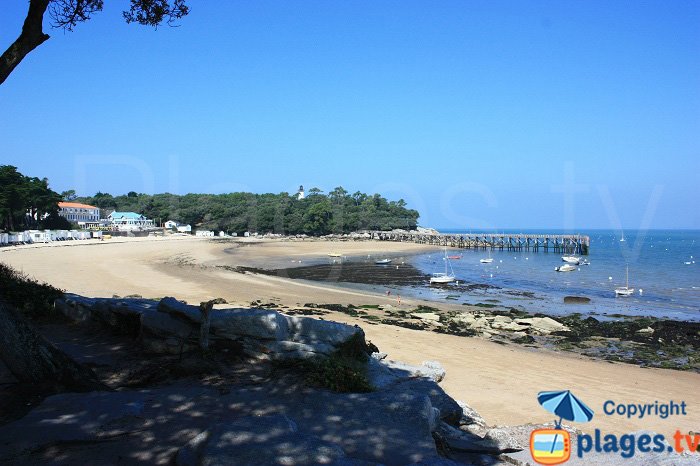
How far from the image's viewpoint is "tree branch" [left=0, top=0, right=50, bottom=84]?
5.95 m

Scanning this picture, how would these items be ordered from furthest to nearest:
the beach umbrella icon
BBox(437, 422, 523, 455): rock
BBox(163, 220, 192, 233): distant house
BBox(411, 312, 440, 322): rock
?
BBox(163, 220, 192, 233): distant house, BBox(411, 312, 440, 322): rock, BBox(437, 422, 523, 455): rock, the beach umbrella icon

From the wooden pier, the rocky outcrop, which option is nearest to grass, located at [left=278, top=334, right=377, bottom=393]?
the rocky outcrop

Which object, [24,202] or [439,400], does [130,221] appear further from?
[439,400]

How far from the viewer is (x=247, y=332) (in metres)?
7.46

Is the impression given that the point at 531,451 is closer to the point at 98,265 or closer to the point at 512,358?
the point at 512,358

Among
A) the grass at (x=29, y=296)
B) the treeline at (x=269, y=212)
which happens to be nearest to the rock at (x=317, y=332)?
the grass at (x=29, y=296)

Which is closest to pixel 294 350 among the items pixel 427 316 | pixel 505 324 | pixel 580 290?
pixel 427 316

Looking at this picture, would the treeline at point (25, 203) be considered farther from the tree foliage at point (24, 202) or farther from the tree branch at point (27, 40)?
the tree branch at point (27, 40)

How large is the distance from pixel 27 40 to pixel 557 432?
8.70m

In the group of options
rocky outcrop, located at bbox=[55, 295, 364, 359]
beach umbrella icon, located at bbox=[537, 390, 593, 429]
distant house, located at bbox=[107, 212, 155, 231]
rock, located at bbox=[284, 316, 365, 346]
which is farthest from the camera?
distant house, located at bbox=[107, 212, 155, 231]

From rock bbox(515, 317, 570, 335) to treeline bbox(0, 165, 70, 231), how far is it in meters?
61.9

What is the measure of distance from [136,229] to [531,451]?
4070 inches

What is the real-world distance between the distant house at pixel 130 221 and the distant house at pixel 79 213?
4.00 meters

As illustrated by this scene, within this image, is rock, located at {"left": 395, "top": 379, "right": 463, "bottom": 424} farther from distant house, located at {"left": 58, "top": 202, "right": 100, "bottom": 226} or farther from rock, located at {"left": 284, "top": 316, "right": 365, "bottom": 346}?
distant house, located at {"left": 58, "top": 202, "right": 100, "bottom": 226}
